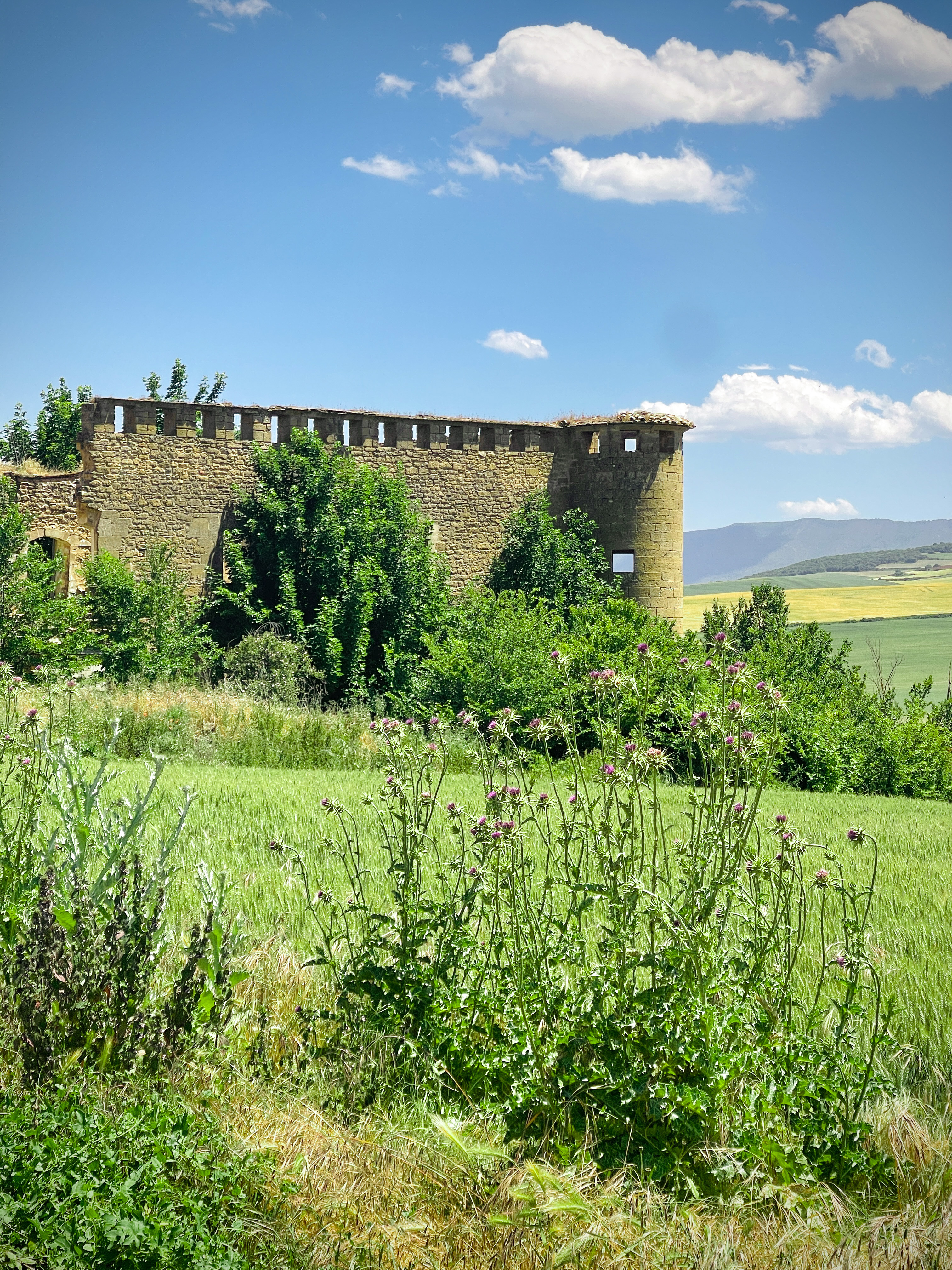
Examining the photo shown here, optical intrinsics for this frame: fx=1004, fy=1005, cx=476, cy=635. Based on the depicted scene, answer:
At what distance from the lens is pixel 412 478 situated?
68.4 ft

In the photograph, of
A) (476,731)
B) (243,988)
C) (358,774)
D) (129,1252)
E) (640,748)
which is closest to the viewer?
(129,1252)

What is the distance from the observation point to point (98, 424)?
59.4 feet

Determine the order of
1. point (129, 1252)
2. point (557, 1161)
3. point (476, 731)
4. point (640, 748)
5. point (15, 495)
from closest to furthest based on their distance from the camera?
point (129, 1252)
point (557, 1161)
point (640, 748)
point (476, 731)
point (15, 495)

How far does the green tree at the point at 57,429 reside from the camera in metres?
26.5

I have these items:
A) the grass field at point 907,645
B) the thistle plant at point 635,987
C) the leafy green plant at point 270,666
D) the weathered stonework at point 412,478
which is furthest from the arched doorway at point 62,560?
the grass field at point 907,645

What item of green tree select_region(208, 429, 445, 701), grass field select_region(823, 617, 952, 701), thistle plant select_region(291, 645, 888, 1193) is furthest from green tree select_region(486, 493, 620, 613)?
grass field select_region(823, 617, 952, 701)

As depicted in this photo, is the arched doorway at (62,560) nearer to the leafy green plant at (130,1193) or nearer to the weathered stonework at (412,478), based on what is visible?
the weathered stonework at (412,478)

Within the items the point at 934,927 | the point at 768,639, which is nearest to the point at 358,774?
the point at 934,927

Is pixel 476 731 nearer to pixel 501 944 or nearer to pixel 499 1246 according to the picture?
pixel 501 944

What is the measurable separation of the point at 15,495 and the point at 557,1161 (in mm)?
17045

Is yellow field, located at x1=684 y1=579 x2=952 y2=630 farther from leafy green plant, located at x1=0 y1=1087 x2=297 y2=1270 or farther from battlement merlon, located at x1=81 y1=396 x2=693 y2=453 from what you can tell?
leafy green plant, located at x1=0 y1=1087 x2=297 y2=1270

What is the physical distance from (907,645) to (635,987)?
6698 cm

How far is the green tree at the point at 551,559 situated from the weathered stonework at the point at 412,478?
0.85 feet

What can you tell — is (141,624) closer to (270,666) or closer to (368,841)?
(270,666)
